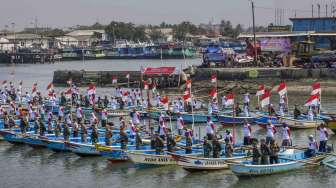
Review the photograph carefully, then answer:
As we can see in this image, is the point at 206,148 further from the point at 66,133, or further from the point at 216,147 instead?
the point at 66,133

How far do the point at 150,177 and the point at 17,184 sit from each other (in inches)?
257

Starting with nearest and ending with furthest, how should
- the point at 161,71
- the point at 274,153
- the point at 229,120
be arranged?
the point at 274,153 → the point at 229,120 → the point at 161,71

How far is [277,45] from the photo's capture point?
8469 cm

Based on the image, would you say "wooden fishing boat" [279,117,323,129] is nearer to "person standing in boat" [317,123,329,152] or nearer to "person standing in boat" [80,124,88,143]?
"person standing in boat" [317,123,329,152]

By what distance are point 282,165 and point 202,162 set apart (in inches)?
147

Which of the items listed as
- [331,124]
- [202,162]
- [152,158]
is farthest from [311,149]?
[331,124]

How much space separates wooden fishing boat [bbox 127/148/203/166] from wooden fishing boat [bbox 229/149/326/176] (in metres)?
3.21

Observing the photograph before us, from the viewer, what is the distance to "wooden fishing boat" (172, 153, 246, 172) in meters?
32.7

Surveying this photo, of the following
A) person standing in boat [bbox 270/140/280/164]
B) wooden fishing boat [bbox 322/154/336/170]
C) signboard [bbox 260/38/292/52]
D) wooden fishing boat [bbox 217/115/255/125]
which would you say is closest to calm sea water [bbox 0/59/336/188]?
wooden fishing boat [bbox 322/154/336/170]

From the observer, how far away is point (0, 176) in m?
36.1

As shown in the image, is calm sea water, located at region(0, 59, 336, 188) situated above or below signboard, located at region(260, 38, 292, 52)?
below

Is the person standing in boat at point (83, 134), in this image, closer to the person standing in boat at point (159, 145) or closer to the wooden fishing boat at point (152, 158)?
the wooden fishing boat at point (152, 158)

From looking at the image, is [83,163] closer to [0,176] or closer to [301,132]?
[0,176]

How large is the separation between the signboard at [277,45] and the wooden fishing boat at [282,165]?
50878mm
